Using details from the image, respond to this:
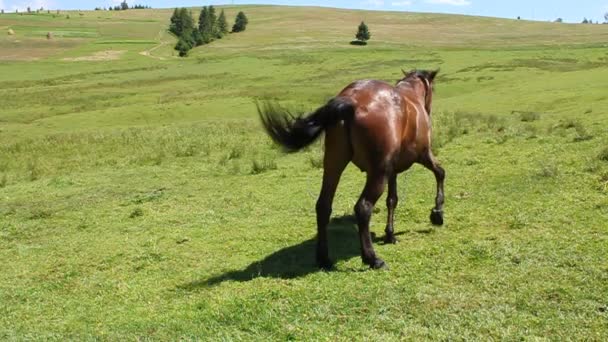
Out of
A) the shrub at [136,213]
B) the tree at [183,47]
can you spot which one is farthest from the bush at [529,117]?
the tree at [183,47]

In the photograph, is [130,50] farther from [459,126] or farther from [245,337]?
[245,337]

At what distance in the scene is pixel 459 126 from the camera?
63.1 feet

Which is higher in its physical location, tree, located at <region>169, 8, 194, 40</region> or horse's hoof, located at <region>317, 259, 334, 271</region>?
tree, located at <region>169, 8, 194, 40</region>

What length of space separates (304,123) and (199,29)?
97.5m

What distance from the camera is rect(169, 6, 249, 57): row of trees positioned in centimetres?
8806

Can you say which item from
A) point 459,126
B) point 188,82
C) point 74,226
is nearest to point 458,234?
point 74,226

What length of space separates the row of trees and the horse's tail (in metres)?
76.0

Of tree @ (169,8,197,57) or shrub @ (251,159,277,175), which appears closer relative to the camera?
shrub @ (251,159,277,175)

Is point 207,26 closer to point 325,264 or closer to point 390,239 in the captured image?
point 390,239

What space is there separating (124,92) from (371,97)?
38540mm

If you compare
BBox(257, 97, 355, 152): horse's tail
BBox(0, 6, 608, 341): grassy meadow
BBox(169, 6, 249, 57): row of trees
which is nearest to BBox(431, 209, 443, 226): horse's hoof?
BBox(0, 6, 608, 341): grassy meadow

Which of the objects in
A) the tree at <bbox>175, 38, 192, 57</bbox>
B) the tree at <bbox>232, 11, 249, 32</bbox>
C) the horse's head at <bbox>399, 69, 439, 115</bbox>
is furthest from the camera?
the tree at <bbox>232, 11, 249, 32</bbox>

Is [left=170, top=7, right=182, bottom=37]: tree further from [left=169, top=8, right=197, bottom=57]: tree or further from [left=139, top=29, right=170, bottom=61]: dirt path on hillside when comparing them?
[left=139, top=29, right=170, bottom=61]: dirt path on hillside

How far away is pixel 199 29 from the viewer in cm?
10019
